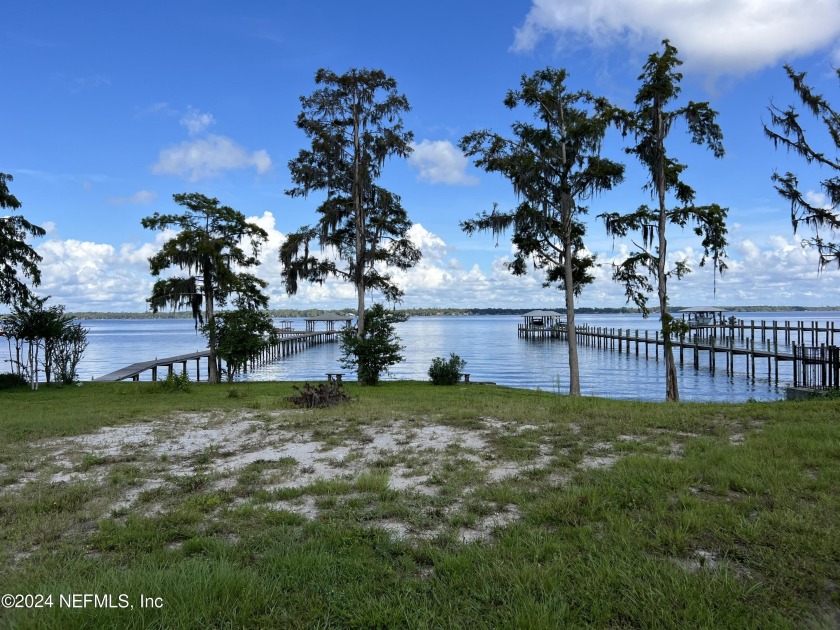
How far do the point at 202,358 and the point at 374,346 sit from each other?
32075 mm

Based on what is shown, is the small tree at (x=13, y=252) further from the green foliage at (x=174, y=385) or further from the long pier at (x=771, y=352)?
the long pier at (x=771, y=352)

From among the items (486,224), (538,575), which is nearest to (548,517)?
(538,575)

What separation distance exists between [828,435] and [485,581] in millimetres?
6124

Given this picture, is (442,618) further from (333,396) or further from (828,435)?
(333,396)

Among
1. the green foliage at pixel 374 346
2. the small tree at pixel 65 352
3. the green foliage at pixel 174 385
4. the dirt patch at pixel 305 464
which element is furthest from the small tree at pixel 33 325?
the dirt patch at pixel 305 464

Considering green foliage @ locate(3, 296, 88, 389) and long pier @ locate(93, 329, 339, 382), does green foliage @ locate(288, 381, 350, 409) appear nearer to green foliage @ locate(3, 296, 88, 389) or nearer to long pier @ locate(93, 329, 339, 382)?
green foliage @ locate(3, 296, 88, 389)

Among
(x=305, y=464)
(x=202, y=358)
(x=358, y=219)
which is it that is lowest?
(x=202, y=358)

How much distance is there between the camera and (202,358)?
47.6 meters

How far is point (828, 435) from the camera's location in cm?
681

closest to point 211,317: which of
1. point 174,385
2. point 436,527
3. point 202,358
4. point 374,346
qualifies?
point 174,385

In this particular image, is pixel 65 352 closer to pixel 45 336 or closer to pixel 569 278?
pixel 45 336

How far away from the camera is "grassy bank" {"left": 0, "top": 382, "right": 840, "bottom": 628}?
2.89 meters

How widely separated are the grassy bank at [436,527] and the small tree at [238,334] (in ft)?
46.8

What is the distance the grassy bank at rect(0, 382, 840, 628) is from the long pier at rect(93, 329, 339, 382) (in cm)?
1960
